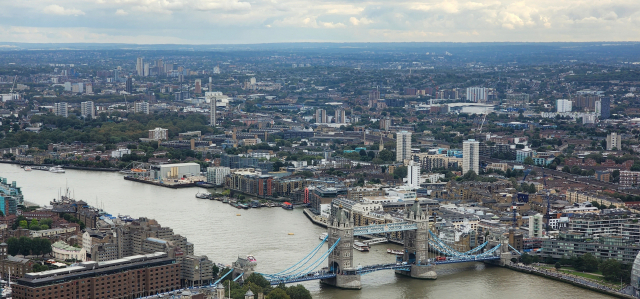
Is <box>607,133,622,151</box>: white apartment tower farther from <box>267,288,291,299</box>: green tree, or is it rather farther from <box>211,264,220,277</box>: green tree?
<box>267,288,291,299</box>: green tree

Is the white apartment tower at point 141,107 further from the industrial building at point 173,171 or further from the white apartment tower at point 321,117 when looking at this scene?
the industrial building at point 173,171

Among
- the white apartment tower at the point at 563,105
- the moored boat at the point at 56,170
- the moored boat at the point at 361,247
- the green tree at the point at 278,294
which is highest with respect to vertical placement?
the white apartment tower at the point at 563,105

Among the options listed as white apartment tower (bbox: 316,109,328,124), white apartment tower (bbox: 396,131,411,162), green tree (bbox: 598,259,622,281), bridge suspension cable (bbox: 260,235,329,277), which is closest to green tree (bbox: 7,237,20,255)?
bridge suspension cable (bbox: 260,235,329,277)

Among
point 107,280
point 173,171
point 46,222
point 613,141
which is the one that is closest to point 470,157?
point 173,171

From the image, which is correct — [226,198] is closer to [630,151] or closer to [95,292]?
[95,292]

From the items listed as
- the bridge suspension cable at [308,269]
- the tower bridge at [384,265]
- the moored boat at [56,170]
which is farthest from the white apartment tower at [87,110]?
the bridge suspension cable at [308,269]

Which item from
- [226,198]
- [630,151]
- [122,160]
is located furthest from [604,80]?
[226,198]
